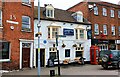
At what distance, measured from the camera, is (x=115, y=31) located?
3441cm

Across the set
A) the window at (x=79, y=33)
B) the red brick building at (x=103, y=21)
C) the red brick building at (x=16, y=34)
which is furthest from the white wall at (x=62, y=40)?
the red brick building at (x=103, y=21)

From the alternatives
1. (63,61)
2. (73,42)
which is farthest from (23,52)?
(73,42)

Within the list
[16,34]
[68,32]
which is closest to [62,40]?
[68,32]

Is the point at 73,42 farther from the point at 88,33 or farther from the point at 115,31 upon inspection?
the point at 115,31

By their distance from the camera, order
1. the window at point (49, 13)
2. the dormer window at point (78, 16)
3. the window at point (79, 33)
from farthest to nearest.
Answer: the dormer window at point (78, 16)
the window at point (79, 33)
the window at point (49, 13)

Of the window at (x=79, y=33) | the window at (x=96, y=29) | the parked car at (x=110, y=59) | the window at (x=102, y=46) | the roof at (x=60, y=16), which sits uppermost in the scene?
the roof at (x=60, y=16)

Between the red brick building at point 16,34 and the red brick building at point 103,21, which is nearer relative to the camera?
the red brick building at point 16,34

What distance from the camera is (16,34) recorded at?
2042 centimetres

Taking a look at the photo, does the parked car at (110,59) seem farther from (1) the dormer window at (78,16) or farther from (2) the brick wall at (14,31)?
(1) the dormer window at (78,16)

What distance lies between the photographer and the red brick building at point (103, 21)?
31031 mm

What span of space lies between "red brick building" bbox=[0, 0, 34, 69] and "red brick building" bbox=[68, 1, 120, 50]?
36.9 ft

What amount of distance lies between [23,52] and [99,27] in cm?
1464

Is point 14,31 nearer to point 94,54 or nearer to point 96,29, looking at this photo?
point 94,54

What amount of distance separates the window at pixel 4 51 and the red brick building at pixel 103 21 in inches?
568
